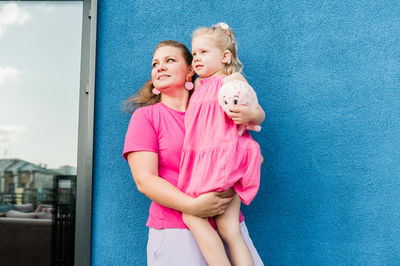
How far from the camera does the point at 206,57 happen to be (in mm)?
1579

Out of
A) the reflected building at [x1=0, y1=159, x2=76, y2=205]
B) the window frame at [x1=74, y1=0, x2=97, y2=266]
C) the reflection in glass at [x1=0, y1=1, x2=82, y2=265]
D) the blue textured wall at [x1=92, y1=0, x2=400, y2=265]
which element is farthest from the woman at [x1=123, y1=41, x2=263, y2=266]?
the reflected building at [x1=0, y1=159, x2=76, y2=205]

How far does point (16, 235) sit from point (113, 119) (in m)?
1.00

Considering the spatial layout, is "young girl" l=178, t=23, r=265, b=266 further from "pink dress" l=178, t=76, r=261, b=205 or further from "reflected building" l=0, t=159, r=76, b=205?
"reflected building" l=0, t=159, r=76, b=205

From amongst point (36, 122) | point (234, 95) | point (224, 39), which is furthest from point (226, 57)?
point (36, 122)

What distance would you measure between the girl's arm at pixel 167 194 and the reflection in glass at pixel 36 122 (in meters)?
0.81

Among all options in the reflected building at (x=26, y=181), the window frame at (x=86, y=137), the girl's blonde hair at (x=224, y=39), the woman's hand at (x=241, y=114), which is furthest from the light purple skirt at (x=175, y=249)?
the reflected building at (x=26, y=181)

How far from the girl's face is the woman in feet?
0.33

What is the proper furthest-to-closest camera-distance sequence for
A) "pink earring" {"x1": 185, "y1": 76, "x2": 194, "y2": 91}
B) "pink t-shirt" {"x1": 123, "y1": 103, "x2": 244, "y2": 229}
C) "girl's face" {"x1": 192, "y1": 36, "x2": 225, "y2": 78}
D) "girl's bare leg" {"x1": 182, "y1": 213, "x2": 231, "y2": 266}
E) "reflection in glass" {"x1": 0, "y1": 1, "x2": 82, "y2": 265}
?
"reflection in glass" {"x1": 0, "y1": 1, "x2": 82, "y2": 265}, "pink earring" {"x1": 185, "y1": 76, "x2": 194, "y2": 91}, "girl's face" {"x1": 192, "y1": 36, "x2": 225, "y2": 78}, "pink t-shirt" {"x1": 123, "y1": 103, "x2": 244, "y2": 229}, "girl's bare leg" {"x1": 182, "y1": 213, "x2": 231, "y2": 266}

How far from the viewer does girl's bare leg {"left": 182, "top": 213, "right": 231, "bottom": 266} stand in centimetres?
130

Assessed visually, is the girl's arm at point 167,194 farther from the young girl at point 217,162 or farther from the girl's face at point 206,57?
the girl's face at point 206,57

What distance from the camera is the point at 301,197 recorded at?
1954 millimetres

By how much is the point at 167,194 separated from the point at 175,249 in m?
0.22

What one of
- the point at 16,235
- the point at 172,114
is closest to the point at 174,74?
the point at 172,114

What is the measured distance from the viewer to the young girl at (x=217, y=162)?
1336mm
